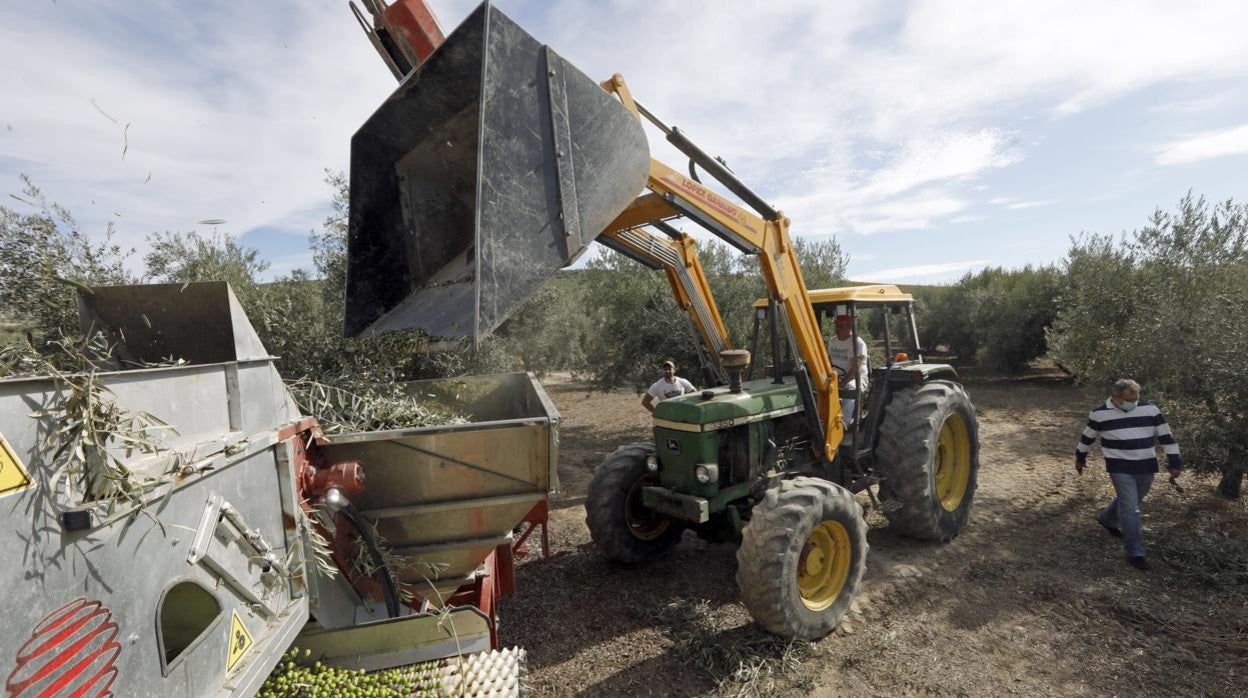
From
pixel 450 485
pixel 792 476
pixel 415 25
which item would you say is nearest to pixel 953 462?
pixel 792 476

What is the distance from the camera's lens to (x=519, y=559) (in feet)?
17.7

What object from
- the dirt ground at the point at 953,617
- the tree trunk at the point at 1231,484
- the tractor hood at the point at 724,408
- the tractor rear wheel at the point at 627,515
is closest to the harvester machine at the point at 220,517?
the dirt ground at the point at 953,617

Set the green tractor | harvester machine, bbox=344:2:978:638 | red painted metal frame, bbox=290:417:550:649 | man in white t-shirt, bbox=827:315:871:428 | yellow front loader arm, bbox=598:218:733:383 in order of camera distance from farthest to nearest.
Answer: man in white t-shirt, bbox=827:315:871:428
yellow front loader arm, bbox=598:218:733:383
the green tractor
harvester machine, bbox=344:2:978:638
red painted metal frame, bbox=290:417:550:649

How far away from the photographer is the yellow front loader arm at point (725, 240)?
384cm

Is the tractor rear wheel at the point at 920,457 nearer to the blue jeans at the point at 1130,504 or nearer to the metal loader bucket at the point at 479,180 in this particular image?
the blue jeans at the point at 1130,504

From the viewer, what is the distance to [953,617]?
4.24 m

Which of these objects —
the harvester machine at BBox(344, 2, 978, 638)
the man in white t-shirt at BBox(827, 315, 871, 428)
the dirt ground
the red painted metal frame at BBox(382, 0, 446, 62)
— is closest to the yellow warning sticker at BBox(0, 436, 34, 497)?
the harvester machine at BBox(344, 2, 978, 638)

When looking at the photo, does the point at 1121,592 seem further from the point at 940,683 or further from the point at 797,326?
the point at 797,326

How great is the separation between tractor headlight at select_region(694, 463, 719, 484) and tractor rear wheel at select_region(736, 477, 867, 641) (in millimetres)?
553

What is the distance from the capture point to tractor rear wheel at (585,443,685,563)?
488 cm

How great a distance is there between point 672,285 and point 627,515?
2.09 metres

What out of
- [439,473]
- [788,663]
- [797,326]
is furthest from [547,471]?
[797,326]

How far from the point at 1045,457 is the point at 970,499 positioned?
3.75 meters

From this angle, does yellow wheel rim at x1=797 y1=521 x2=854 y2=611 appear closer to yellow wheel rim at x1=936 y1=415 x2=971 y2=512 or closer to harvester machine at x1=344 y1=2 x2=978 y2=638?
harvester machine at x1=344 y1=2 x2=978 y2=638
